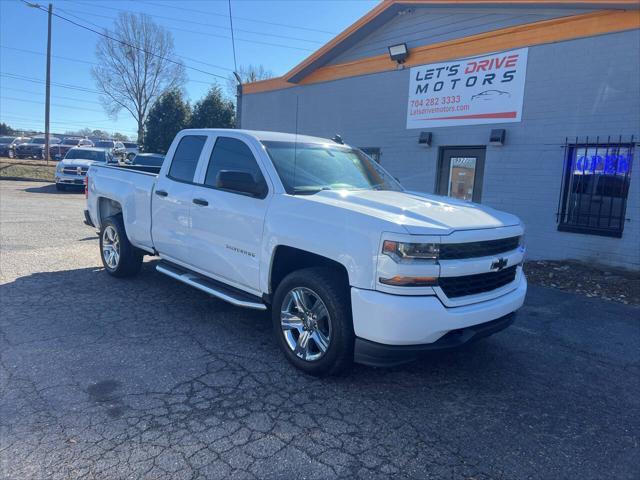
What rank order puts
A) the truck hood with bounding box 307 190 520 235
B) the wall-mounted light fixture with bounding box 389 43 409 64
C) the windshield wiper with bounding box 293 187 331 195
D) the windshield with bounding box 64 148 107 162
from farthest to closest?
the windshield with bounding box 64 148 107 162
the wall-mounted light fixture with bounding box 389 43 409 64
the windshield wiper with bounding box 293 187 331 195
the truck hood with bounding box 307 190 520 235

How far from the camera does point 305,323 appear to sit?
380cm

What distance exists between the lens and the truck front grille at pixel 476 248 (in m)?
3.32

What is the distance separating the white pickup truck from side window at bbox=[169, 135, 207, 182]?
0.02 m

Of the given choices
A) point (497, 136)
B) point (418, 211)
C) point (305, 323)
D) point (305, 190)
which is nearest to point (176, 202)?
point (305, 190)

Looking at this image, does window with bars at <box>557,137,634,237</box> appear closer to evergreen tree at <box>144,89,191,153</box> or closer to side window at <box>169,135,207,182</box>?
side window at <box>169,135,207,182</box>

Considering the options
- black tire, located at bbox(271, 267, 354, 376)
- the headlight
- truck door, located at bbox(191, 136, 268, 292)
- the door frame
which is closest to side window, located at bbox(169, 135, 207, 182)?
truck door, located at bbox(191, 136, 268, 292)

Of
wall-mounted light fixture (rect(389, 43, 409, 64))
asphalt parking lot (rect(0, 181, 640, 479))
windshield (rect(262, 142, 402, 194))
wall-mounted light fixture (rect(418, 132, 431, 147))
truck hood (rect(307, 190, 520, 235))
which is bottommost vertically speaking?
asphalt parking lot (rect(0, 181, 640, 479))

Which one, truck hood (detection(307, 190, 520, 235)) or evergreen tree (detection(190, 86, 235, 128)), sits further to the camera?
evergreen tree (detection(190, 86, 235, 128))

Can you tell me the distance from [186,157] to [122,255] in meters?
1.79

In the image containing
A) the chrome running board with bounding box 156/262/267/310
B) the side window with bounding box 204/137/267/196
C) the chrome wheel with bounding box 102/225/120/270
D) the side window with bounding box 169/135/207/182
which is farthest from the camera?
the chrome wheel with bounding box 102/225/120/270

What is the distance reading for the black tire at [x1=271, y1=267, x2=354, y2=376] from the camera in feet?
11.3

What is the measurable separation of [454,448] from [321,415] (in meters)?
0.88

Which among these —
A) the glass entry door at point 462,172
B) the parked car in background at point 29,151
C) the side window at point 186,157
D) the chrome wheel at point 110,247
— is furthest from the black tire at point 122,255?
the parked car in background at point 29,151

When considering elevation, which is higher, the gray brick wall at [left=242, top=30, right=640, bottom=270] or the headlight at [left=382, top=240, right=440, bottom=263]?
the gray brick wall at [left=242, top=30, right=640, bottom=270]
